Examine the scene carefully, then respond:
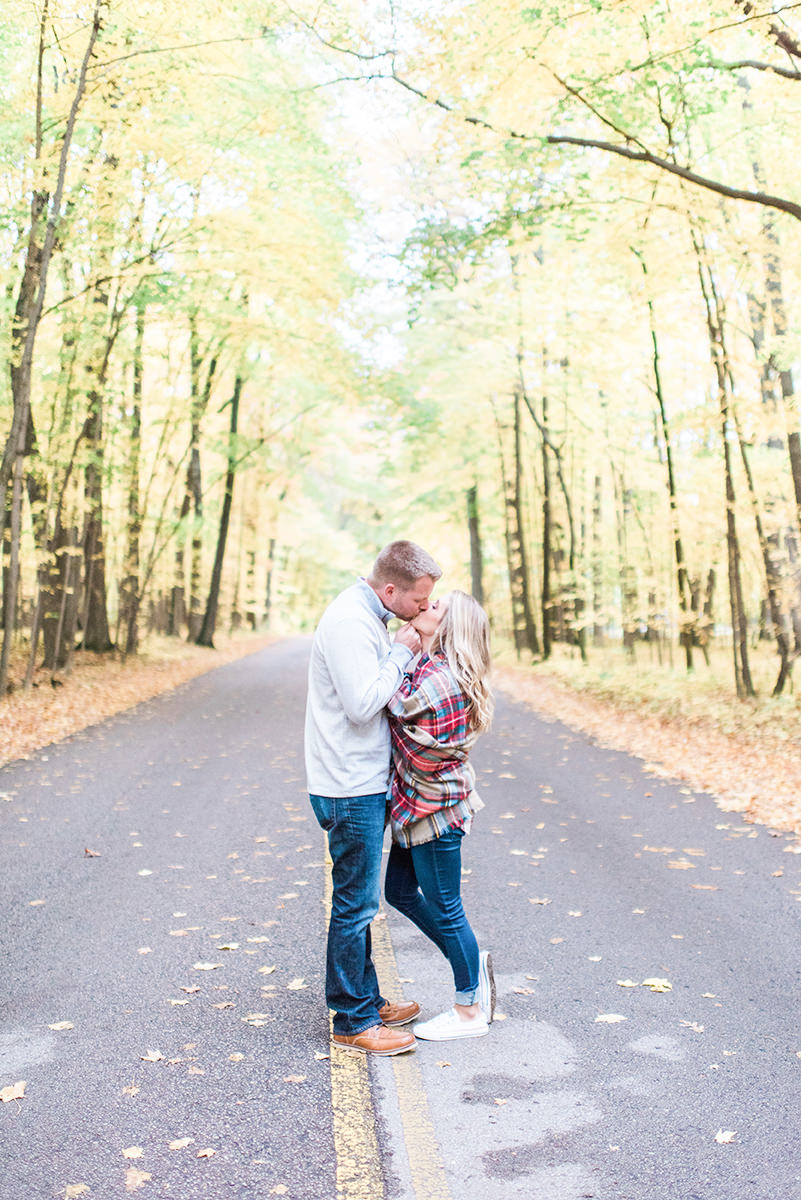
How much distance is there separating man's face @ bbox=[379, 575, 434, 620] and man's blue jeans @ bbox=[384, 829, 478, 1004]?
3.09 feet

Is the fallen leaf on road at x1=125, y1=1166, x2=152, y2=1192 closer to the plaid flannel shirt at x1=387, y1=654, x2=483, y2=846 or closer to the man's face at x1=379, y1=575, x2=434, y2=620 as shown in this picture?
the plaid flannel shirt at x1=387, y1=654, x2=483, y2=846

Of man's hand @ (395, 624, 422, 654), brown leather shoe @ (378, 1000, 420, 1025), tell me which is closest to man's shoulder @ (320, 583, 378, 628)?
man's hand @ (395, 624, 422, 654)

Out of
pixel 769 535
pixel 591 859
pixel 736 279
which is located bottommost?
pixel 591 859

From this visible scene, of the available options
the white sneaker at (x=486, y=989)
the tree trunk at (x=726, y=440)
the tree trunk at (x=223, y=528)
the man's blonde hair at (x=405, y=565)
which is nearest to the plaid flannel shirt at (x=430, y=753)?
the man's blonde hair at (x=405, y=565)

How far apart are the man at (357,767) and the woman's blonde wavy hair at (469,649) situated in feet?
0.42

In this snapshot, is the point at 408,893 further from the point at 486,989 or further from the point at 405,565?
the point at 405,565

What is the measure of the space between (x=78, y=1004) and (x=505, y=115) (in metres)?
10.7

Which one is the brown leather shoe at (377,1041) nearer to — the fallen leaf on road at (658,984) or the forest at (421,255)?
the fallen leaf on road at (658,984)

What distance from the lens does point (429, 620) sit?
407cm

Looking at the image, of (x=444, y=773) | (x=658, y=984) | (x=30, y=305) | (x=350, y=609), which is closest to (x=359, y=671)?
(x=350, y=609)

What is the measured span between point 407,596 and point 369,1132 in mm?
1962

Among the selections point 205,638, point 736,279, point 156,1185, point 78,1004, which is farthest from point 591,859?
point 205,638

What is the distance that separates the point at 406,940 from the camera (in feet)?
17.9

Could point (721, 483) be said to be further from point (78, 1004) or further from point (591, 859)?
point (78, 1004)
